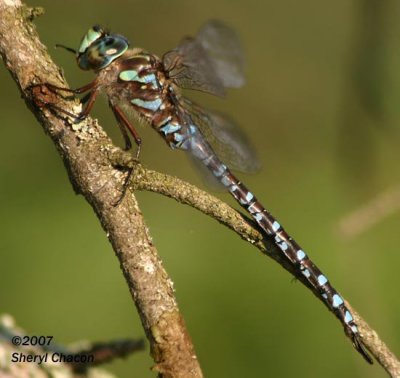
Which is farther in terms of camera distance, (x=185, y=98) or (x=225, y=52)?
(x=225, y=52)

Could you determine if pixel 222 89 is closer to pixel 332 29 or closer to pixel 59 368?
pixel 59 368

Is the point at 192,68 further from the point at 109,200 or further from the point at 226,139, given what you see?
the point at 109,200

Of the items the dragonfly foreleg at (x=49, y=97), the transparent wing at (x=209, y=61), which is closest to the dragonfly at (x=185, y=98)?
the transparent wing at (x=209, y=61)

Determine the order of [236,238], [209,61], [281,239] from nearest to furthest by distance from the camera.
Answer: [281,239] → [209,61] → [236,238]

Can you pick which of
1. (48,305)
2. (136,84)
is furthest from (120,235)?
(48,305)

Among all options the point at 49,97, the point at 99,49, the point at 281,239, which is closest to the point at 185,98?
the point at 99,49

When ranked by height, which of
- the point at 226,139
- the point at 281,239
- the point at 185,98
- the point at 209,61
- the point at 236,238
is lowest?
the point at 281,239

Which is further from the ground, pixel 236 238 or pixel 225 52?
pixel 236 238

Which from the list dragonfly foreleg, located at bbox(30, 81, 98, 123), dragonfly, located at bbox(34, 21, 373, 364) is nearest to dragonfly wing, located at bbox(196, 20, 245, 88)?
dragonfly, located at bbox(34, 21, 373, 364)
